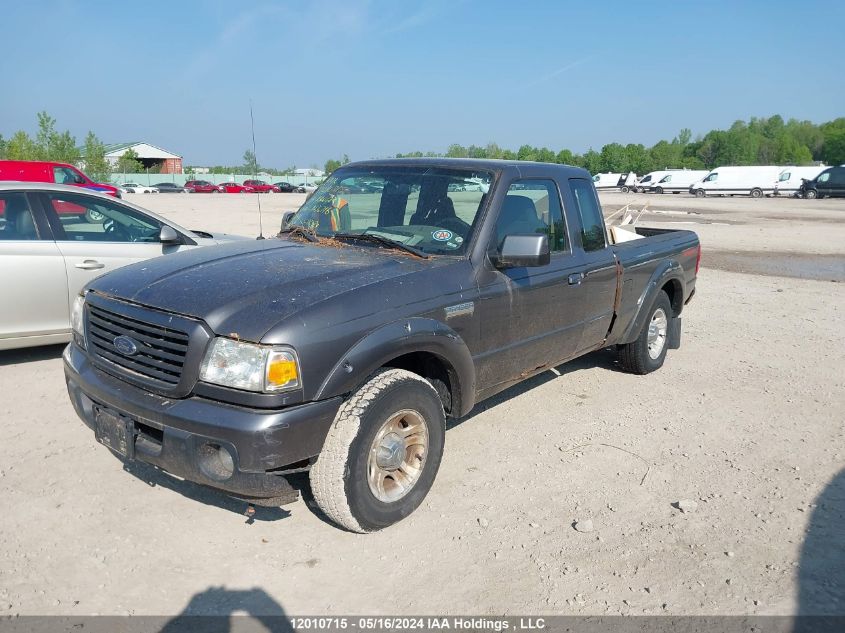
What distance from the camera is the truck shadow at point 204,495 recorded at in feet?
12.0

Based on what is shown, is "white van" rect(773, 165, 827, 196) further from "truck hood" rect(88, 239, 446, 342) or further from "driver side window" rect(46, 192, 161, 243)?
"truck hood" rect(88, 239, 446, 342)

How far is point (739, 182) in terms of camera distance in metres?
49.5

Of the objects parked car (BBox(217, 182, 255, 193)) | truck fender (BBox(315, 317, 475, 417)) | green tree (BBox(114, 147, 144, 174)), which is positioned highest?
green tree (BBox(114, 147, 144, 174))

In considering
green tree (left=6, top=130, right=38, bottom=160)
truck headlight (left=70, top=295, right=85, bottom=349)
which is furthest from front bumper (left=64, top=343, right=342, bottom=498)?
green tree (left=6, top=130, right=38, bottom=160)

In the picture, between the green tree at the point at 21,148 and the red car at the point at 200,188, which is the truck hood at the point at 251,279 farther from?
the red car at the point at 200,188

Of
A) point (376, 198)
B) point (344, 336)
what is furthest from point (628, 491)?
point (376, 198)

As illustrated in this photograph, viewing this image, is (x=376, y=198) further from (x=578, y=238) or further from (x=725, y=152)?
(x=725, y=152)

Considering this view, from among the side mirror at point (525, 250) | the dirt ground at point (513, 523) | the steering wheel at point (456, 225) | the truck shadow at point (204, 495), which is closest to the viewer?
the dirt ground at point (513, 523)

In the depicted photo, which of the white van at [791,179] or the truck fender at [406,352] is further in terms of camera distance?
the white van at [791,179]

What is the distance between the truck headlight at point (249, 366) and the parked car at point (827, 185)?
49.5 metres

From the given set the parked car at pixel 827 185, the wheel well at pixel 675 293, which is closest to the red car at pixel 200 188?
the parked car at pixel 827 185

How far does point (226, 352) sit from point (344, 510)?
96 centimetres

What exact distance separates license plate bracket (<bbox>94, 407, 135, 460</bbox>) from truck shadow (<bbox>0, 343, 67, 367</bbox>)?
11.5 feet

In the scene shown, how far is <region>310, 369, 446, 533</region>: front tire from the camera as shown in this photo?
10.3 ft
